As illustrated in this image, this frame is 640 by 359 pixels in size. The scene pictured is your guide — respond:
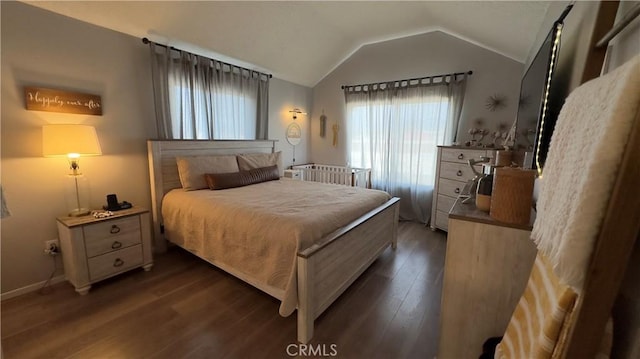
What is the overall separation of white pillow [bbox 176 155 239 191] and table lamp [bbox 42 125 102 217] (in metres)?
0.75

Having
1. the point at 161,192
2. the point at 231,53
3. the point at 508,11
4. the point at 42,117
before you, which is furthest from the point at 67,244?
the point at 508,11

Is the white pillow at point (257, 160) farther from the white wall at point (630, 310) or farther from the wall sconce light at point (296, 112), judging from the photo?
the white wall at point (630, 310)

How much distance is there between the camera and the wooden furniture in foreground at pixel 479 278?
3.88 feet

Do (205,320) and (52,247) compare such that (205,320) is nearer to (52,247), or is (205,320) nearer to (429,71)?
(52,247)

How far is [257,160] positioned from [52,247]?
6.99 ft

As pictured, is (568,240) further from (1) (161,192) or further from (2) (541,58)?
(1) (161,192)

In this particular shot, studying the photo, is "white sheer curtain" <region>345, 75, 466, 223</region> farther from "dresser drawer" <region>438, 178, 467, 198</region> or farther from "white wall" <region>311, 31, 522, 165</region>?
"dresser drawer" <region>438, 178, 467, 198</region>

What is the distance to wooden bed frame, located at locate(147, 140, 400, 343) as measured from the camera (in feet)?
5.51

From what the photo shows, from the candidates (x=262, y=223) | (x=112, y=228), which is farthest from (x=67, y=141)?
(x=262, y=223)

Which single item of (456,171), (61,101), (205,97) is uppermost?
(205,97)

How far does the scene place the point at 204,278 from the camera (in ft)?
7.92

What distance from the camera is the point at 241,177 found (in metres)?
3.09

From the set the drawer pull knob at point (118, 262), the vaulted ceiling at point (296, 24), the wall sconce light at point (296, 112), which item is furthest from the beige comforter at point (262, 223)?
the wall sconce light at point (296, 112)

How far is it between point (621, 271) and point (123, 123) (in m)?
3.39
